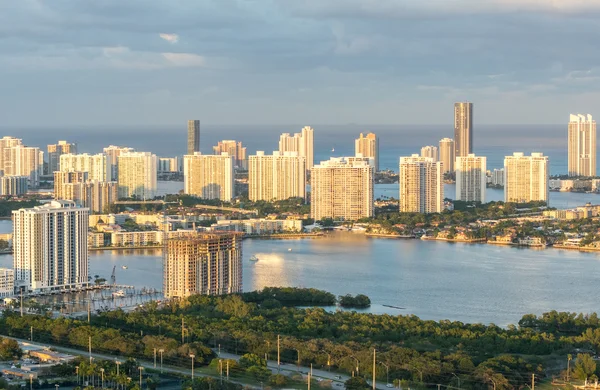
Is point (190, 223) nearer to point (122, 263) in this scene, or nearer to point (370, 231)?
point (370, 231)

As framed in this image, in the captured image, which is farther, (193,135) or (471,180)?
(193,135)

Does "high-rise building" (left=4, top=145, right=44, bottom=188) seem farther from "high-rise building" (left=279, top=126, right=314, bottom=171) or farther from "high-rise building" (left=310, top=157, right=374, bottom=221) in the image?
"high-rise building" (left=310, top=157, right=374, bottom=221)

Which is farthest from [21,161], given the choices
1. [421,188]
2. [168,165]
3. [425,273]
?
[425,273]

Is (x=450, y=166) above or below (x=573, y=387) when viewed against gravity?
above

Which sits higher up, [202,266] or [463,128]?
[463,128]

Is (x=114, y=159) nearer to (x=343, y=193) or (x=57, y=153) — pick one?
(x=57, y=153)

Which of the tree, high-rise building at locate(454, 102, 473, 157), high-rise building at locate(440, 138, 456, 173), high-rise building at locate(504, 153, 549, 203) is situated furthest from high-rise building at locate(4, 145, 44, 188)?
the tree

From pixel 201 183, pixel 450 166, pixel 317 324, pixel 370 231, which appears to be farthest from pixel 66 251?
pixel 450 166
